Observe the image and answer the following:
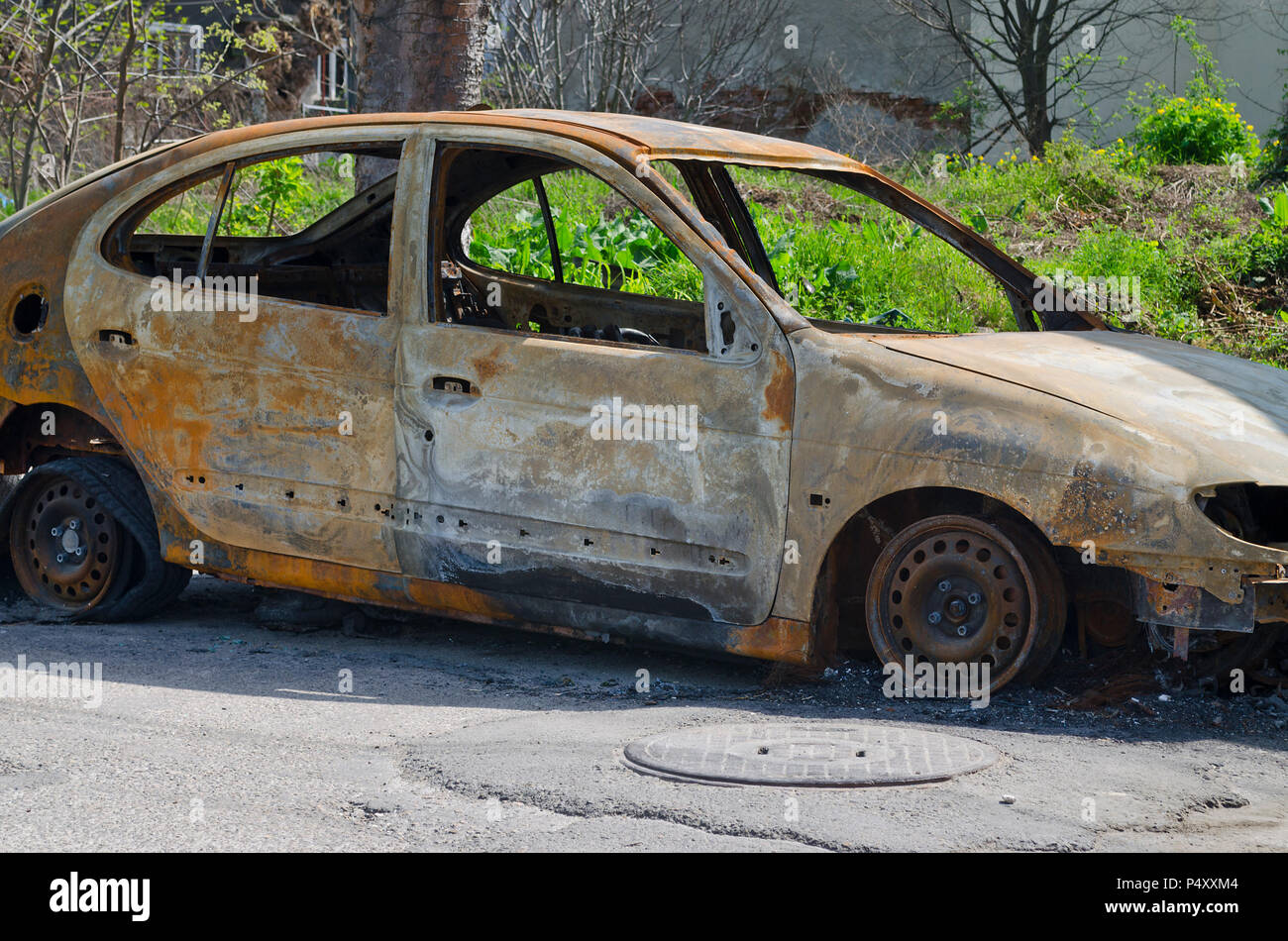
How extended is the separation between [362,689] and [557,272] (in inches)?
92.0

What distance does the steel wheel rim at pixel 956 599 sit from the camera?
4582 mm

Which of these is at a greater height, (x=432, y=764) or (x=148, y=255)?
(x=148, y=255)

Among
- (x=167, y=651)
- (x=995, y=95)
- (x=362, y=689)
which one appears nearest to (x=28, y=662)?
(x=167, y=651)

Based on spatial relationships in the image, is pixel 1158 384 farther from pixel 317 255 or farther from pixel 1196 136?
pixel 1196 136

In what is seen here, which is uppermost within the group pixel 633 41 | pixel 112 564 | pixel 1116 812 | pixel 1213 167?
pixel 633 41

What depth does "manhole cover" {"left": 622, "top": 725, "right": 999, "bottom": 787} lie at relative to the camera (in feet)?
13.0

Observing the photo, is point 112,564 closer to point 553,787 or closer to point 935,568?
point 553,787

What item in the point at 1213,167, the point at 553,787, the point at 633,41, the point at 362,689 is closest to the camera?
the point at 553,787

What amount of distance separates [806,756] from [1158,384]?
1699 millimetres

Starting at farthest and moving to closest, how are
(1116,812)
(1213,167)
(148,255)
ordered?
1. (1213,167)
2. (148,255)
3. (1116,812)

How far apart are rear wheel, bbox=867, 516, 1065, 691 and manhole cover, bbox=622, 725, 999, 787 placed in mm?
442

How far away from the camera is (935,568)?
4668 mm

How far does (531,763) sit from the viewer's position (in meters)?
4.13

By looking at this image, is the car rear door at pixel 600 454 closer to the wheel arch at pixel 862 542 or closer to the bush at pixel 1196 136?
the wheel arch at pixel 862 542
